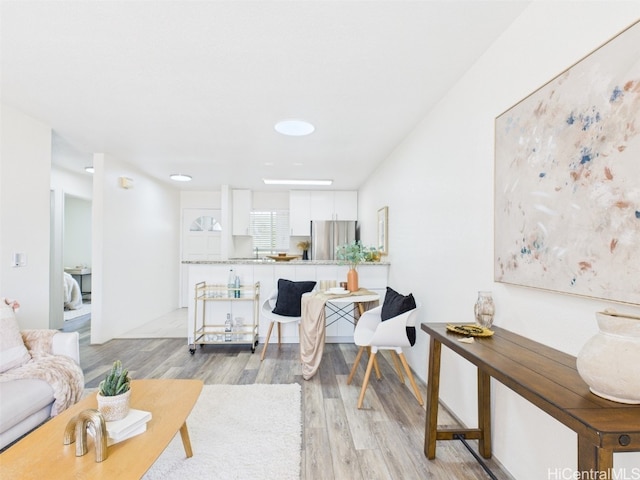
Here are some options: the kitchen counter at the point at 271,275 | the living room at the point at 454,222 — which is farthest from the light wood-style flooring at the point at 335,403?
the kitchen counter at the point at 271,275

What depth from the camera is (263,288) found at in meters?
4.10

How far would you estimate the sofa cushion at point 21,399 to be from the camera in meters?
1.74

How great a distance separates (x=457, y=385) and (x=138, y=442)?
6.59ft

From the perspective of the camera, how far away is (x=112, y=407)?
4.78 feet

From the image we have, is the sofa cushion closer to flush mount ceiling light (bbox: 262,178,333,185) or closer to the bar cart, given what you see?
the bar cart

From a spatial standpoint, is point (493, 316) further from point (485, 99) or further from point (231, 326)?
point (231, 326)

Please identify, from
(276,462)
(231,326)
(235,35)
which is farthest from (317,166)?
(276,462)

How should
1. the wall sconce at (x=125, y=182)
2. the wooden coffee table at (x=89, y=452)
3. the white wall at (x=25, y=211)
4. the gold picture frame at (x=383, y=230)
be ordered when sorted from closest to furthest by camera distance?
the wooden coffee table at (x=89, y=452)
the white wall at (x=25, y=211)
the gold picture frame at (x=383, y=230)
the wall sconce at (x=125, y=182)

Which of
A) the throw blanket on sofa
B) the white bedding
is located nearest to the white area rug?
the throw blanket on sofa

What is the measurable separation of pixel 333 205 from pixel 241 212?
190 centimetres

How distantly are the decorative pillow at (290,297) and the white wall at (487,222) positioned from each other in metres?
1.17

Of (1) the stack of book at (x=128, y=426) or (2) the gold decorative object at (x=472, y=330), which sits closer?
(1) the stack of book at (x=128, y=426)

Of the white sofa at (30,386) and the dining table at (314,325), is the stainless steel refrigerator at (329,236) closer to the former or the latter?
the dining table at (314,325)

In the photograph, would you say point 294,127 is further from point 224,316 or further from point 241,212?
point 241,212
